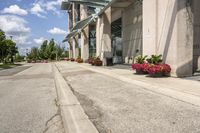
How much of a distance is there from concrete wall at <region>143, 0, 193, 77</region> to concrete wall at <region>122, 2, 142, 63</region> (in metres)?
9.15

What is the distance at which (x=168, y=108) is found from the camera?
713 cm

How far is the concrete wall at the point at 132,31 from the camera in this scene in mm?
26828

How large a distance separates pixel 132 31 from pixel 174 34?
14.7 metres

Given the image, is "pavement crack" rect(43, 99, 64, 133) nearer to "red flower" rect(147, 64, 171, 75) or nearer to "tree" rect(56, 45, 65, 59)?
"red flower" rect(147, 64, 171, 75)

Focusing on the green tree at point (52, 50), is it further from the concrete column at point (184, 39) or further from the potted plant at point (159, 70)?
the concrete column at point (184, 39)

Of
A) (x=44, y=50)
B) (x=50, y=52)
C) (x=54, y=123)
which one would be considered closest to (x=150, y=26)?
(x=54, y=123)

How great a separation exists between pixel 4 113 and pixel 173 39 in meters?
10.2

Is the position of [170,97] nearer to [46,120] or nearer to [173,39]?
[46,120]

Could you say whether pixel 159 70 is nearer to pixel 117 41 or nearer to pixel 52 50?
pixel 117 41

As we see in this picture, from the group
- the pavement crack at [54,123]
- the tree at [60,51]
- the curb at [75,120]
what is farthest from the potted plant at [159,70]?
the tree at [60,51]

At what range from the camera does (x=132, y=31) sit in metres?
29.2

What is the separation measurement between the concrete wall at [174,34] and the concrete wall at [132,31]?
30.0ft

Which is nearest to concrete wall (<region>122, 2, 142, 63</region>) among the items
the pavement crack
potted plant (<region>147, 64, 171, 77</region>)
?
potted plant (<region>147, 64, 171, 77</region>)

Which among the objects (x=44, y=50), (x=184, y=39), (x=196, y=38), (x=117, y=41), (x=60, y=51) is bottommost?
(x=184, y=39)
